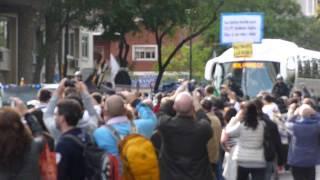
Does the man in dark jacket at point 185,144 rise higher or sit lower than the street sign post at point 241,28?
lower

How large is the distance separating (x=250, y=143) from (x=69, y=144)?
5793 mm

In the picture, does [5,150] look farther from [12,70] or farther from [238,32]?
[12,70]

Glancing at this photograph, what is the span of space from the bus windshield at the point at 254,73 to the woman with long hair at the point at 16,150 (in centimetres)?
2934

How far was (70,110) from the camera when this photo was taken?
9.57 m

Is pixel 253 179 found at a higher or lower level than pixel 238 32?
lower

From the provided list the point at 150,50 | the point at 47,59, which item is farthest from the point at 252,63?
the point at 150,50

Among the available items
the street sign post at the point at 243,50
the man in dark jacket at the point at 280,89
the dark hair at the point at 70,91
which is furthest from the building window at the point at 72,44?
the dark hair at the point at 70,91

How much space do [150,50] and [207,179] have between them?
93.8 metres

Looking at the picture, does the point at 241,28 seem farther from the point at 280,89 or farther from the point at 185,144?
the point at 185,144

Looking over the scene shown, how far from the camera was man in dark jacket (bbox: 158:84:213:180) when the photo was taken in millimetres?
11734

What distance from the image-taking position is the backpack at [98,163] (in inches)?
384

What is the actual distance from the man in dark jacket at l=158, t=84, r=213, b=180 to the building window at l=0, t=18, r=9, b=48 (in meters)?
34.5

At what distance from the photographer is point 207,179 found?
1188cm

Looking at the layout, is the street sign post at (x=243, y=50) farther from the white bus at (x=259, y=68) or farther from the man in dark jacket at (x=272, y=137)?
the man in dark jacket at (x=272, y=137)
